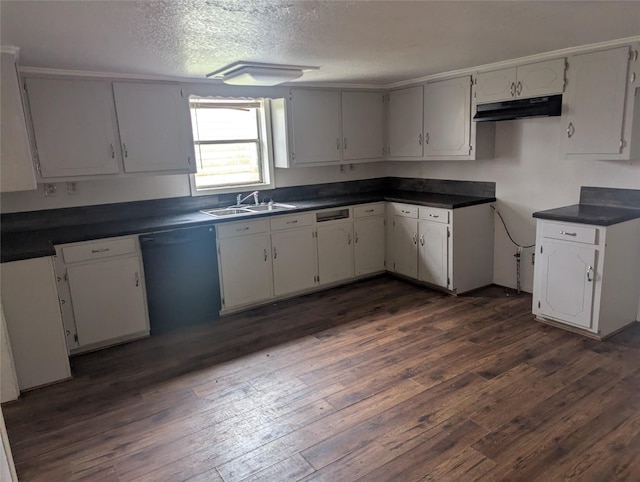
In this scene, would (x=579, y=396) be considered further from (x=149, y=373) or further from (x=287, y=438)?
(x=149, y=373)

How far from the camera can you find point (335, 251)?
15.6ft

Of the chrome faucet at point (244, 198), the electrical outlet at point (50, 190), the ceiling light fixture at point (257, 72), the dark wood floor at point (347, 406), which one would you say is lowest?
the dark wood floor at point (347, 406)

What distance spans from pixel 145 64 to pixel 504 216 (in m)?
3.54

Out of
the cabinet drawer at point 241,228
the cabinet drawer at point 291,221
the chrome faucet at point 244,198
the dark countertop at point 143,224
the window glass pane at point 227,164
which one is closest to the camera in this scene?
the dark countertop at point 143,224

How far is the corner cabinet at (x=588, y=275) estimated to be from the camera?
327cm

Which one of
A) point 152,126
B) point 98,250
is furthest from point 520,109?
point 98,250

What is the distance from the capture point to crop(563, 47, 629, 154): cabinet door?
10.7 ft

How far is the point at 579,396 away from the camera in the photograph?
2668 millimetres

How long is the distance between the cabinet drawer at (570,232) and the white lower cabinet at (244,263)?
2.44 meters

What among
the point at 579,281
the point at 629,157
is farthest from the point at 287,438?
the point at 629,157

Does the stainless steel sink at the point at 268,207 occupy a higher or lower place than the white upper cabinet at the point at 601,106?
lower

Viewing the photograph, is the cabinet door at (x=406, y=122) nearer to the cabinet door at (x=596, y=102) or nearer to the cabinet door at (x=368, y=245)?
the cabinet door at (x=368, y=245)

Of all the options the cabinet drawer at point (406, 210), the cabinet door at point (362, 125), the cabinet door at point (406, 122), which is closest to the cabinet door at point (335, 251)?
the cabinet drawer at point (406, 210)

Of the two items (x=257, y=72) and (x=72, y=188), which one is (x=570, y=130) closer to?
(x=257, y=72)
